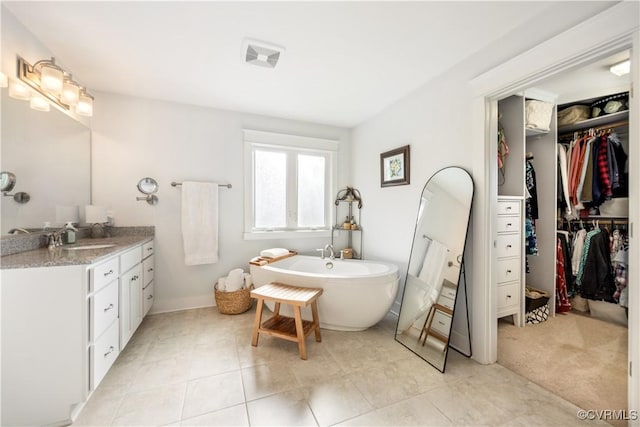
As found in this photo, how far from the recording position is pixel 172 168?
2.79 metres

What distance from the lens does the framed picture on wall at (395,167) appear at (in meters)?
2.59

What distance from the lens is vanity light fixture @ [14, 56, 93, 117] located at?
5.35ft

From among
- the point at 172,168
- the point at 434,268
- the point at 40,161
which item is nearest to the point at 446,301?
the point at 434,268

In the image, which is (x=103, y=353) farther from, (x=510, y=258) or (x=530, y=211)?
(x=530, y=211)

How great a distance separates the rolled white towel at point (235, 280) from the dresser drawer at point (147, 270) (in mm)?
758

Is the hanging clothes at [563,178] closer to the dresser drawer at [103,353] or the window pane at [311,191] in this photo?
the window pane at [311,191]

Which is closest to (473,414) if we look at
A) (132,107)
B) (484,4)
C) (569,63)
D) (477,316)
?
(477,316)

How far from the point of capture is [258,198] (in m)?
3.21

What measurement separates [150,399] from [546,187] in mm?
3965

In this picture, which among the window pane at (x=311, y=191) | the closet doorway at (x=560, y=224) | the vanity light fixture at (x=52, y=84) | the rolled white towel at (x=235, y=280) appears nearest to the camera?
the vanity light fixture at (x=52, y=84)

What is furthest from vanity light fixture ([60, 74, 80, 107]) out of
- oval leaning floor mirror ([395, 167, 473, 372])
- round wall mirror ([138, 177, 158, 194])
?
oval leaning floor mirror ([395, 167, 473, 372])

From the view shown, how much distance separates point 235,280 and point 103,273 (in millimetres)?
1367

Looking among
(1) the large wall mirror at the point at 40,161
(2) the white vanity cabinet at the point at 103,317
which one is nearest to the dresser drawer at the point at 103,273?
(2) the white vanity cabinet at the point at 103,317

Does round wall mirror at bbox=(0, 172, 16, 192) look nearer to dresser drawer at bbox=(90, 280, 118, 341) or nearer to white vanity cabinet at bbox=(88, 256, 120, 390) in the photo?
white vanity cabinet at bbox=(88, 256, 120, 390)
